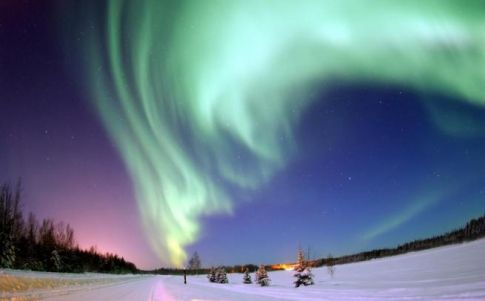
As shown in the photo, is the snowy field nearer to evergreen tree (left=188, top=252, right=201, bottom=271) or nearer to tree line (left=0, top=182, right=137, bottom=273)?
tree line (left=0, top=182, right=137, bottom=273)

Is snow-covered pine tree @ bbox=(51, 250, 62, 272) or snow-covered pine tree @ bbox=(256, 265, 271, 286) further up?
snow-covered pine tree @ bbox=(51, 250, 62, 272)

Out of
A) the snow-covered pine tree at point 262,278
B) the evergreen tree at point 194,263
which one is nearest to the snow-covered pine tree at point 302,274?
the snow-covered pine tree at point 262,278

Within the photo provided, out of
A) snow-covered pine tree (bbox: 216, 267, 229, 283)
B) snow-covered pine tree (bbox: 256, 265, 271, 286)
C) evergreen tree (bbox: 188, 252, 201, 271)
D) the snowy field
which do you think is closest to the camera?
the snowy field

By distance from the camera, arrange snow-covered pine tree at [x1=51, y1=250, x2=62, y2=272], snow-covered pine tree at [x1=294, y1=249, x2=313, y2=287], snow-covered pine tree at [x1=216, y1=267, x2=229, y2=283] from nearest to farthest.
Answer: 1. snow-covered pine tree at [x1=294, y1=249, x2=313, y2=287]
2. snow-covered pine tree at [x1=51, y1=250, x2=62, y2=272]
3. snow-covered pine tree at [x1=216, y1=267, x2=229, y2=283]

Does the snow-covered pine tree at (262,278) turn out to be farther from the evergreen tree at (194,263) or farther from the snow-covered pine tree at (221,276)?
the evergreen tree at (194,263)

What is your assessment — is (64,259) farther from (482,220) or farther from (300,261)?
(482,220)

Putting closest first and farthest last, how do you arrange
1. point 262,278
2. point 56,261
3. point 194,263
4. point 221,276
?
point 262,278
point 56,261
point 221,276
point 194,263

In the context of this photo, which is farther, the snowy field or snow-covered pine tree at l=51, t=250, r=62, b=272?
snow-covered pine tree at l=51, t=250, r=62, b=272

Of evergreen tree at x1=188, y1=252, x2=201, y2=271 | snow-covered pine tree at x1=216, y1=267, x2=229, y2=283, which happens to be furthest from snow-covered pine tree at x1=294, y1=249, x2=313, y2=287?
evergreen tree at x1=188, y1=252, x2=201, y2=271

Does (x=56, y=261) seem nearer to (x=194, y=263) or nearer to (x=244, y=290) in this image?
(x=244, y=290)

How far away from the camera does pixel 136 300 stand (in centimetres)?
1498

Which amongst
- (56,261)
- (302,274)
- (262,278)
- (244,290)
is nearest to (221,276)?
(262,278)

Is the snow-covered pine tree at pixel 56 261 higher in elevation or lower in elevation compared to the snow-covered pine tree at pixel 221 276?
higher

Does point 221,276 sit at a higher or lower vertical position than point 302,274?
lower
